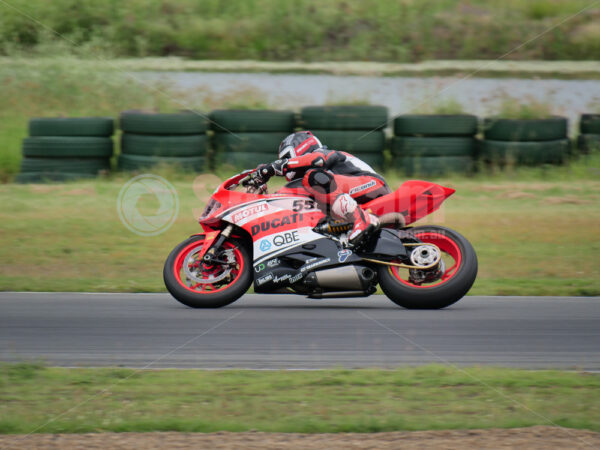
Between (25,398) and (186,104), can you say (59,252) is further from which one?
(186,104)

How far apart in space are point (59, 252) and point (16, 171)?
5.76 meters

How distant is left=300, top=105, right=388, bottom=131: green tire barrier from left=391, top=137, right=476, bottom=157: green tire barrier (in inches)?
17.9

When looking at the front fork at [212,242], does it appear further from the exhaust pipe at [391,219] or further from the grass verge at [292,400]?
the grass verge at [292,400]

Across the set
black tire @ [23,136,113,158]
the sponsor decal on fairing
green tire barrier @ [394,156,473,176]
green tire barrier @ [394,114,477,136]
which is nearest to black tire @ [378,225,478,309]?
the sponsor decal on fairing

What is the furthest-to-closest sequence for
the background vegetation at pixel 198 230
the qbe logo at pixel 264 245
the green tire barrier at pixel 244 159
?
the green tire barrier at pixel 244 159 < the background vegetation at pixel 198 230 < the qbe logo at pixel 264 245

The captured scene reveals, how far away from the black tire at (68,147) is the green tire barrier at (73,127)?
0.33 ft

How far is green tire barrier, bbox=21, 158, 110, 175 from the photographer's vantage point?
1438 centimetres

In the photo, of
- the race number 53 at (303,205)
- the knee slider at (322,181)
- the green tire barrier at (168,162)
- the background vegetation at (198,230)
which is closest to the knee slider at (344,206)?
the knee slider at (322,181)

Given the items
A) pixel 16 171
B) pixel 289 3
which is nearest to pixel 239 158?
pixel 16 171

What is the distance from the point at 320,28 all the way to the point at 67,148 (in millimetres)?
13148

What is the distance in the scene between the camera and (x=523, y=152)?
47.8 feet

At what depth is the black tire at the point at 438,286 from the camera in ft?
23.1

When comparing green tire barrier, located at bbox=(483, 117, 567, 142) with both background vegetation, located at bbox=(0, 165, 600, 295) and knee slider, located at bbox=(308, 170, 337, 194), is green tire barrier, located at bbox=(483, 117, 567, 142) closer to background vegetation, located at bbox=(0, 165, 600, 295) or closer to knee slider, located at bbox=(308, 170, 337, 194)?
background vegetation, located at bbox=(0, 165, 600, 295)

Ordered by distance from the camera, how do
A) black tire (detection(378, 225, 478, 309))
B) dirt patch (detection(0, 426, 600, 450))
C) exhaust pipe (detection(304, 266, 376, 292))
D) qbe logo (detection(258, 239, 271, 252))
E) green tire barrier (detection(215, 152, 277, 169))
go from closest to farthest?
dirt patch (detection(0, 426, 600, 450)), black tire (detection(378, 225, 478, 309)), exhaust pipe (detection(304, 266, 376, 292)), qbe logo (detection(258, 239, 271, 252)), green tire barrier (detection(215, 152, 277, 169))
